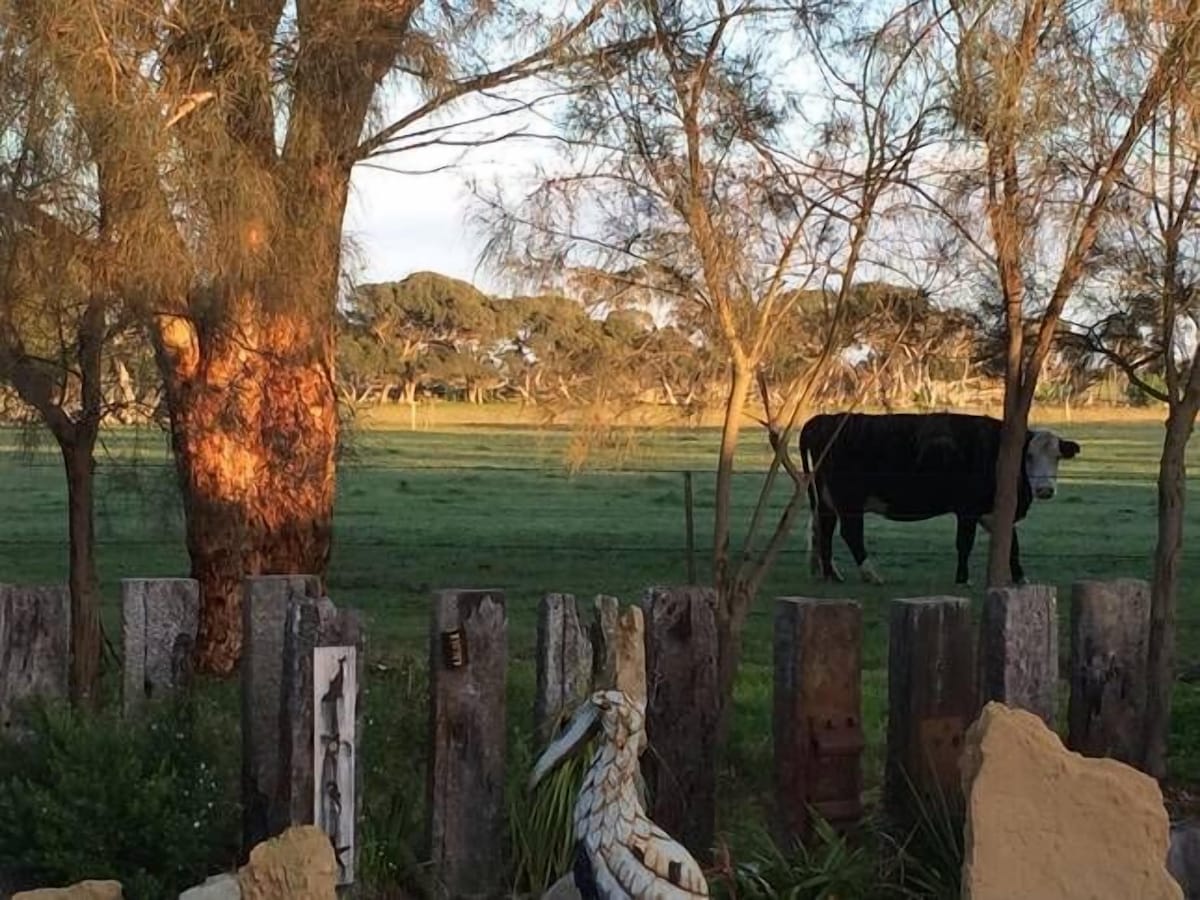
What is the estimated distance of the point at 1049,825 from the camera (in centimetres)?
418

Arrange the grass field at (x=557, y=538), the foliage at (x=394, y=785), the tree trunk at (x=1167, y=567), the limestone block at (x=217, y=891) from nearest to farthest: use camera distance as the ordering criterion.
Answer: the limestone block at (x=217, y=891) → the foliage at (x=394, y=785) → the tree trunk at (x=1167, y=567) → the grass field at (x=557, y=538)

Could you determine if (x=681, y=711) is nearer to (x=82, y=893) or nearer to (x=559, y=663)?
(x=559, y=663)

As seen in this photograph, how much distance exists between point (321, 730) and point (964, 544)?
11.1 m

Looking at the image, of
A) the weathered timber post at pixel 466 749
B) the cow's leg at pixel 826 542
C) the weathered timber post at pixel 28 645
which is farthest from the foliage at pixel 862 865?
the cow's leg at pixel 826 542

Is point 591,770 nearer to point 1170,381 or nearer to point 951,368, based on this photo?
point 1170,381

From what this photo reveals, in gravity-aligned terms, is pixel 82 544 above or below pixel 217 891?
above

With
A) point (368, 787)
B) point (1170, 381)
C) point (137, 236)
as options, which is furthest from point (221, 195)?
point (1170, 381)

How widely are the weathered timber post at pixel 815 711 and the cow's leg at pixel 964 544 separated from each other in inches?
388

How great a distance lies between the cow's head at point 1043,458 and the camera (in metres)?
16.4

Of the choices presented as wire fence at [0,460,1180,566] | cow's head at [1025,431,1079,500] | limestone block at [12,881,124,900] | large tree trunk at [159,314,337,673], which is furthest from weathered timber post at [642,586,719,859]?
cow's head at [1025,431,1079,500]

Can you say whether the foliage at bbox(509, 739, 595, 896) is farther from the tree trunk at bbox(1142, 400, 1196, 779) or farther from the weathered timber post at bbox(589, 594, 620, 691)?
the tree trunk at bbox(1142, 400, 1196, 779)

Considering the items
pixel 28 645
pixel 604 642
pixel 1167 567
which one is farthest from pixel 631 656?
pixel 1167 567

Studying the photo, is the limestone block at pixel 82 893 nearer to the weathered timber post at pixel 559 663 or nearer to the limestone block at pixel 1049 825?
the weathered timber post at pixel 559 663

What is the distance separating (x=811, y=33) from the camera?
802cm
